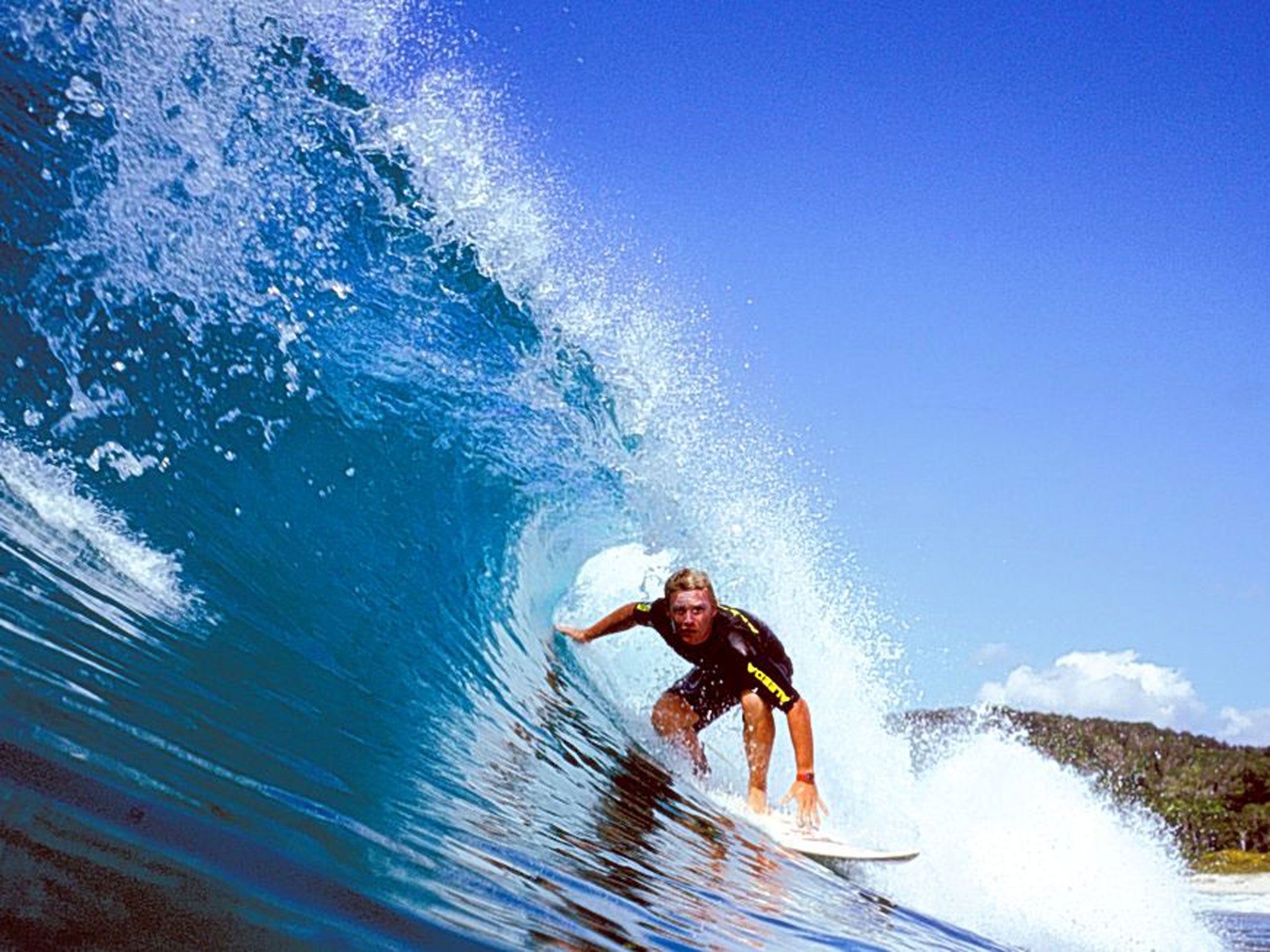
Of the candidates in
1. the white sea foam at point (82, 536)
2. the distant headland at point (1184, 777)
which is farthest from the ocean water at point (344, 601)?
the distant headland at point (1184, 777)

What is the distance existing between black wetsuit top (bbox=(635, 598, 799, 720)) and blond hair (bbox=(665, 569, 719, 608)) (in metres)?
0.23

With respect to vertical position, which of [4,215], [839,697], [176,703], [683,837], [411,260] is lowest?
[176,703]

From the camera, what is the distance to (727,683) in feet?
23.4

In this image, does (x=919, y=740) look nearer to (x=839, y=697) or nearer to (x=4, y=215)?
(x=839, y=697)

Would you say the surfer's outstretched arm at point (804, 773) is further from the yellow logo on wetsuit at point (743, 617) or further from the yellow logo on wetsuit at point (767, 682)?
the yellow logo on wetsuit at point (743, 617)

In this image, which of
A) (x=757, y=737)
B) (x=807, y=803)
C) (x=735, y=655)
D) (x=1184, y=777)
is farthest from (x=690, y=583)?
(x=1184, y=777)

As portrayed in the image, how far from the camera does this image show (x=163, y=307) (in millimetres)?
6047

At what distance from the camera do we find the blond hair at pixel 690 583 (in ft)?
21.9

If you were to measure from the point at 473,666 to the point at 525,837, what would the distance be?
3.13 meters

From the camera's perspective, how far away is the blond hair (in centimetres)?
668

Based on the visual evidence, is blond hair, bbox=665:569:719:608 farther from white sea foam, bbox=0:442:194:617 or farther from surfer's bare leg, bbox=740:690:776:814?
white sea foam, bbox=0:442:194:617

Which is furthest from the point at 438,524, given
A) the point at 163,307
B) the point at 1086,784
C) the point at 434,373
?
the point at 1086,784

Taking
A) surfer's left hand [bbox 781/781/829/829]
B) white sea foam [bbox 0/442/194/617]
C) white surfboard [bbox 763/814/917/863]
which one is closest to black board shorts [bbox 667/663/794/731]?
surfer's left hand [bbox 781/781/829/829]

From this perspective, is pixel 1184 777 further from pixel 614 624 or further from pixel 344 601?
pixel 344 601
